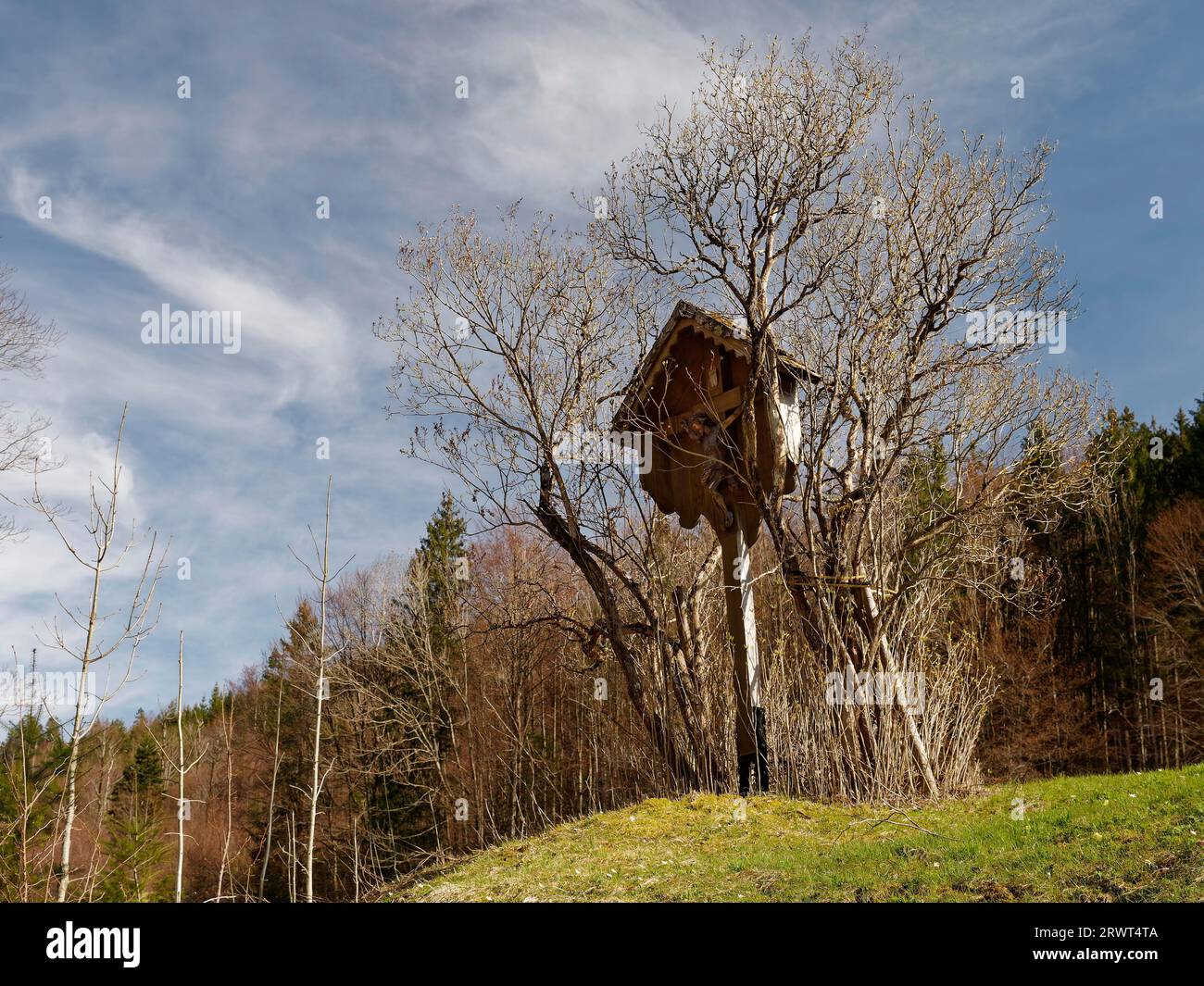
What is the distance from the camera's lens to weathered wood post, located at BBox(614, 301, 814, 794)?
9.15 m

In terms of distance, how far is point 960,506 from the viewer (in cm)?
1016

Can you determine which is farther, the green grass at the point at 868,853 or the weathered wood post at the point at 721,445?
the weathered wood post at the point at 721,445

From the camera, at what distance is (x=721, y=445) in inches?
391

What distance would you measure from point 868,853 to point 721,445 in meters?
4.79

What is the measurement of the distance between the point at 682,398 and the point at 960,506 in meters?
3.40

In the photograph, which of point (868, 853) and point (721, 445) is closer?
point (868, 853)

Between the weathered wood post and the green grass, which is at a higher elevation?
the weathered wood post

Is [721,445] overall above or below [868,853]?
above

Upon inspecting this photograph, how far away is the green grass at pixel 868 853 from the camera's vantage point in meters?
5.28

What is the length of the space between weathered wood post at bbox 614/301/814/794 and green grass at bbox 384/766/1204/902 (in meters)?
1.34

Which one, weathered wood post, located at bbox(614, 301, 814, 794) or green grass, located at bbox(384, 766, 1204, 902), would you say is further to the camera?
weathered wood post, located at bbox(614, 301, 814, 794)

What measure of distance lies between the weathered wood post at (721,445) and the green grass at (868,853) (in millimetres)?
1343

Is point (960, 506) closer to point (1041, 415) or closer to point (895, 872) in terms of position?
point (1041, 415)
